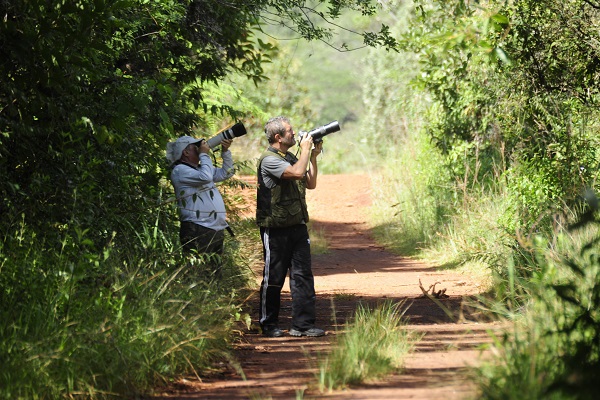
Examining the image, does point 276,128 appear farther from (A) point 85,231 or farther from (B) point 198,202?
(A) point 85,231

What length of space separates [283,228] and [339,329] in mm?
1021

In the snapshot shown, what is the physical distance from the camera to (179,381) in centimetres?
667

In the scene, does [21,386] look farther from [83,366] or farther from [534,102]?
[534,102]

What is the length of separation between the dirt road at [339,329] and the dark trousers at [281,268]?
0.29m

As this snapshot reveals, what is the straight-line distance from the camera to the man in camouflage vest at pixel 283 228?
891 centimetres

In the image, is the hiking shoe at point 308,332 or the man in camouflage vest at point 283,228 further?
the man in camouflage vest at point 283,228

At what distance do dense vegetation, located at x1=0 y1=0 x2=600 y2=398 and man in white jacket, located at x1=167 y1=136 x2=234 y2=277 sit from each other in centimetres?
22

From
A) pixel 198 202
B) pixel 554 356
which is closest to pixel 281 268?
pixel 198 202

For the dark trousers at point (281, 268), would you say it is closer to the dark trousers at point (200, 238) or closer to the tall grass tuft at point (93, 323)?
the dark trousers at point (200, 238)

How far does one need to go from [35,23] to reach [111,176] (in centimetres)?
160

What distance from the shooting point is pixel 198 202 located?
8.93 metres

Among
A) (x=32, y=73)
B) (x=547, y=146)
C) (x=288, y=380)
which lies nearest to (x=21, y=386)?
(x=288, y=380)

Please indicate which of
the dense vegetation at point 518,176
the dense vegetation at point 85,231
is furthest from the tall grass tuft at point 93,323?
the dense vegetation at point 518,176

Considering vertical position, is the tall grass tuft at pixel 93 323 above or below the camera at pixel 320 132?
below
